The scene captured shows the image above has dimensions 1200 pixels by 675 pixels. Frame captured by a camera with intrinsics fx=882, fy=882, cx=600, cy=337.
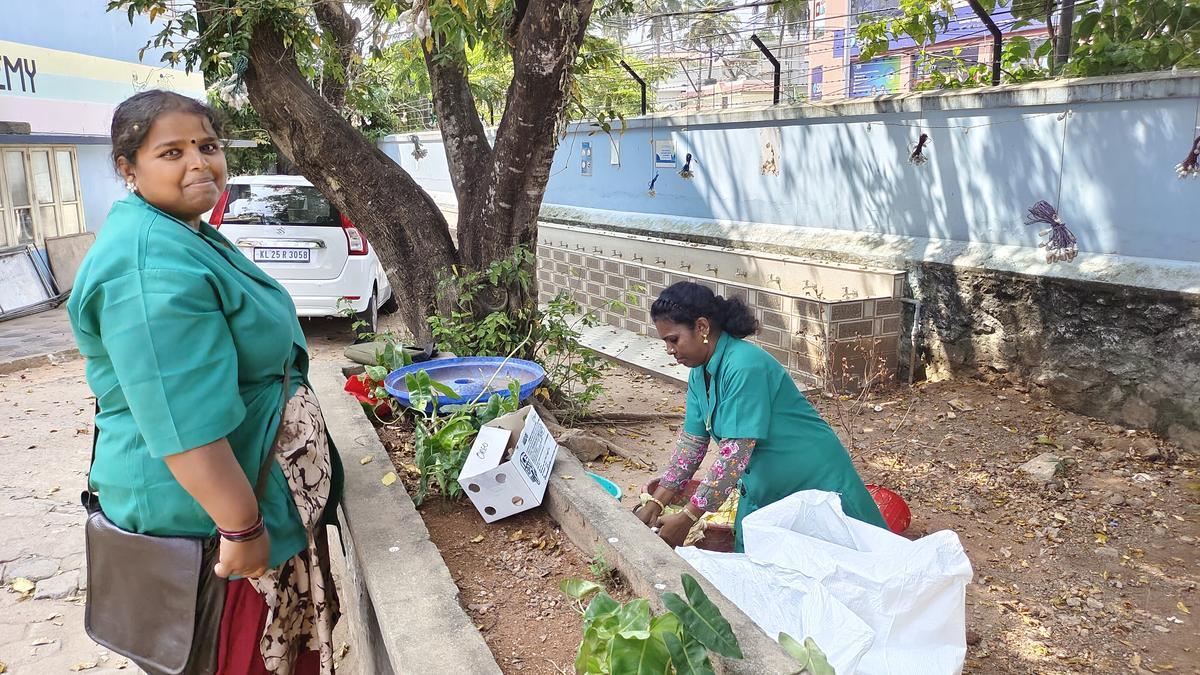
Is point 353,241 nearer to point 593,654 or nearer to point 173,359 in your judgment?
point 173,359

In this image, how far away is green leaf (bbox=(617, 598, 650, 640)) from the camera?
1659mm

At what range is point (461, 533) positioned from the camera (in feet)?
9.69

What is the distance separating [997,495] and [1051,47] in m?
3.75

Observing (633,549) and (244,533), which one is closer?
(244,533)

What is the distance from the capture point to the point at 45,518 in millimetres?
4672

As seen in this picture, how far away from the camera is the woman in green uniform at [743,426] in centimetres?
300

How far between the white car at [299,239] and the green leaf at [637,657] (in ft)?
23.9

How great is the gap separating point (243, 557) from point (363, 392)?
2.44 metres

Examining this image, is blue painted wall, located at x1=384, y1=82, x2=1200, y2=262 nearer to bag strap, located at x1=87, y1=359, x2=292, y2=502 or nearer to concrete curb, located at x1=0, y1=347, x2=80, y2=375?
bag strap, located at x1=87, y1=359, x2=292, y2=502

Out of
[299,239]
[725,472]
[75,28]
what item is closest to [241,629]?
[725,472]

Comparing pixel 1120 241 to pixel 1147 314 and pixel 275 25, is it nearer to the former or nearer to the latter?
pixel 1147 314

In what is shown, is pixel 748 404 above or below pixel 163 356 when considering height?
below

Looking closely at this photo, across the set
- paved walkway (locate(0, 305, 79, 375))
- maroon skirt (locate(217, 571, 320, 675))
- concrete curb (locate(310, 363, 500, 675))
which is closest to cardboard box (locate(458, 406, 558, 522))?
concrete curb (locate(310, 363, 500, 675))

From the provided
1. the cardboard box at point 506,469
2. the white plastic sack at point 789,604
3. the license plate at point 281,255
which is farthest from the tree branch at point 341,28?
the white plastic sack at point 789,604
